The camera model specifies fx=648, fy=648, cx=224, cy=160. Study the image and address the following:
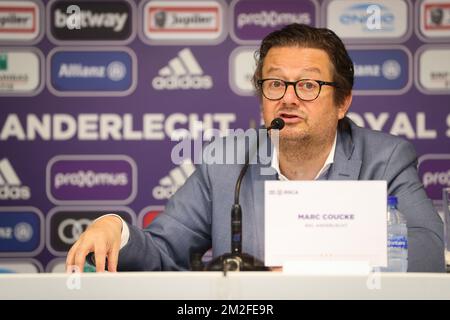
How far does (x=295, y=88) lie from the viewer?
2.18 meters

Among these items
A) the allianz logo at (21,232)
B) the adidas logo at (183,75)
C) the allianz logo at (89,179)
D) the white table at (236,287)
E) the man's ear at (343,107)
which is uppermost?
the adidas logo at (183,75)

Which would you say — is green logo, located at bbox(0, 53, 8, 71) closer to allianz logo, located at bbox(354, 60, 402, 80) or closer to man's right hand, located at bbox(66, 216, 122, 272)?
allianz logo, located at bbox(354, 60, 402, 80)

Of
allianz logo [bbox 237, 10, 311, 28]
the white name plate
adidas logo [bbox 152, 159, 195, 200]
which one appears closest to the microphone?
the white name plate

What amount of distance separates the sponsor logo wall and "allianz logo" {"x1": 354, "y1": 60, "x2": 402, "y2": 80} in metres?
0.01

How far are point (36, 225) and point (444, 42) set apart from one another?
229cm

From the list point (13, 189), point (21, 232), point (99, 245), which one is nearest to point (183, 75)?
point (13, 189)

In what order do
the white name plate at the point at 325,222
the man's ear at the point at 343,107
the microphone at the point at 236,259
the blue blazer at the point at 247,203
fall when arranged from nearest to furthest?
the white name plate at the point at 325,222 < the microphone at the point at 236,259 < the blue blazer at the point at 247,203 < the man's ear at the point at 343,107

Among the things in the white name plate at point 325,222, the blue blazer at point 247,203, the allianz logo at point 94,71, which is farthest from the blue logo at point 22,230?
the white name plate at point 325,222

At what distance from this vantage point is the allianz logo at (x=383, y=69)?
3301 millimetres

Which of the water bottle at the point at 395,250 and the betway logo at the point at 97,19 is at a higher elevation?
the betway logo at the point at 97,19

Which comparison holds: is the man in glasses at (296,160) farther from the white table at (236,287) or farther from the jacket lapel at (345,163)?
the white table at (236,287)

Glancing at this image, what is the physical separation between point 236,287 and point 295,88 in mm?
1220
